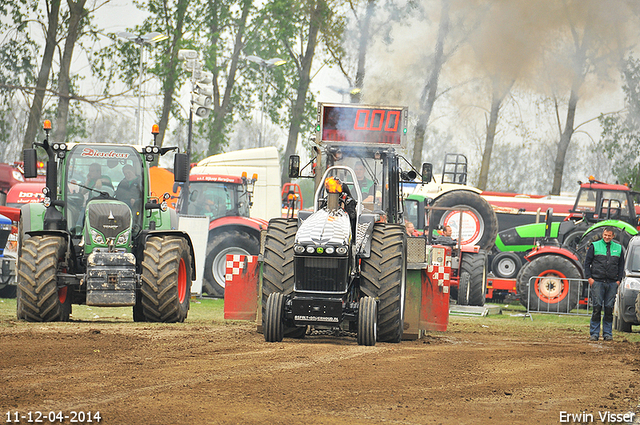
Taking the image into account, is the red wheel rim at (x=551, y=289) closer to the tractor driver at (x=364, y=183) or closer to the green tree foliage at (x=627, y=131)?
the green tree foliage at (x=627, y=131)

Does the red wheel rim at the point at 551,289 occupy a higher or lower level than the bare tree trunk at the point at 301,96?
lower

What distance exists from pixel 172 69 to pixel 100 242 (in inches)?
847

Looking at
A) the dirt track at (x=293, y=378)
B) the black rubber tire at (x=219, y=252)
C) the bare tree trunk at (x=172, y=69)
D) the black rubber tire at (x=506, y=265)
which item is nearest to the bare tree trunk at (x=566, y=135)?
the black rubber tire at (x=506, y=265)

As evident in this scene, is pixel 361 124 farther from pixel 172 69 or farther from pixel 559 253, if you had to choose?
pixel 172 69

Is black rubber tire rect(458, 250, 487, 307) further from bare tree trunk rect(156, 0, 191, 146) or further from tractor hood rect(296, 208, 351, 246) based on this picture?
bare tree trunk rect(156, 0, 191, 146)

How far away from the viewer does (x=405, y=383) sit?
23.1 ft

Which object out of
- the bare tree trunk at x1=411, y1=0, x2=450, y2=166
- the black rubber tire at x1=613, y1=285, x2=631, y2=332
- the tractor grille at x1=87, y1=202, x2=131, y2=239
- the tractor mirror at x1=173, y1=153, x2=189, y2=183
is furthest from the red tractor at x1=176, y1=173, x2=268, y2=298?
the black rubber tire at x1=613, y1=285, x2=631, y2=332

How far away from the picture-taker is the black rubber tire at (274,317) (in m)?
9.50

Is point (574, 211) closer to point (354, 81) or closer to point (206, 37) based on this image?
point (354, 81)

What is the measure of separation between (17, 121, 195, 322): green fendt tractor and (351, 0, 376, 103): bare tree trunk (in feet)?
19.6

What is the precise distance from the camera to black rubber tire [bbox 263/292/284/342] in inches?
374

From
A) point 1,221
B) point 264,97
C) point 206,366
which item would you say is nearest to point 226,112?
point 264,97

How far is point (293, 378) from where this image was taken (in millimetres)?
7059

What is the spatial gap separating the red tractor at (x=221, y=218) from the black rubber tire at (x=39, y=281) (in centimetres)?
722
